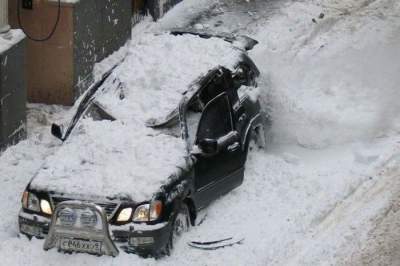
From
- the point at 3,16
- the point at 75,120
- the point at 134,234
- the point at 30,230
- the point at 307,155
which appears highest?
the point at 3,16

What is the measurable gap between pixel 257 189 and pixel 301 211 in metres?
0.80

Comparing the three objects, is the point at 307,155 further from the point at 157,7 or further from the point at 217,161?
the point at 157,7

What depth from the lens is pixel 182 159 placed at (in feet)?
35.9

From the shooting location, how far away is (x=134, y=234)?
10.2 m

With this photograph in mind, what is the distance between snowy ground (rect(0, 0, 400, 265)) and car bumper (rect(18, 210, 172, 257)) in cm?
11

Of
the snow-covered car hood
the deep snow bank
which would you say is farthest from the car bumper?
the deep snow bank

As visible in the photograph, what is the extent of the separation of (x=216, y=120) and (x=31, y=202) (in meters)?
2.55

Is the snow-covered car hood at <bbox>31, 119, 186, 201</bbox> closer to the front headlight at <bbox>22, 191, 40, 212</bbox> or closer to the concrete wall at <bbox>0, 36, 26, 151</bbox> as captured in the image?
the front headlight at <bbox>22, 191, 40, 212</bbox>

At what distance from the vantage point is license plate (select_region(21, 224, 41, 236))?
10469 millimetres

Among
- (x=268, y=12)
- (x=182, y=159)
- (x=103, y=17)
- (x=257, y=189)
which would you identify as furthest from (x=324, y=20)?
(x=182, y=159)

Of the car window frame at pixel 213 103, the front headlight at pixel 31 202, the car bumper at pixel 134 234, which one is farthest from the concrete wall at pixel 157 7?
the car bumper at pixel 134 234

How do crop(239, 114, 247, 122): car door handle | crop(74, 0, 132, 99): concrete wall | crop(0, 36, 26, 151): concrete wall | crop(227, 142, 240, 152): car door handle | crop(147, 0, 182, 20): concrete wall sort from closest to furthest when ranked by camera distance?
crop(227, 142, 240, 152): car door handle, crop(239, 114, 247, 122): car door handle, crop(0, 36, 26, 151): concrete wall, crop(74, 0, 132, 99): concrete wall, crop(147, 0, 182, 20): concrete wall

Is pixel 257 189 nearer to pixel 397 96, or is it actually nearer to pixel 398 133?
pixel 398 133

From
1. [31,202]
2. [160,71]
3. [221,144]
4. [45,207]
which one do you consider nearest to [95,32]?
[160,71]
